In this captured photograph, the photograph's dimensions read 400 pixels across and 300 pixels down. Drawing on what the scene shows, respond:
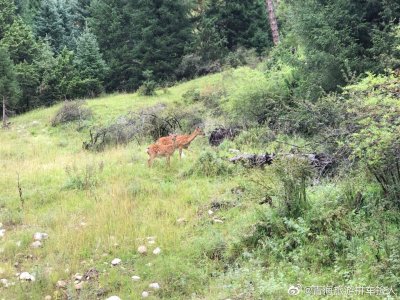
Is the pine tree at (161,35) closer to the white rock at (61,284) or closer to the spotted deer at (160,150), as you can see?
the spotted deer at (160,150)

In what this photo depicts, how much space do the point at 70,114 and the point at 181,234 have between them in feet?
50.5

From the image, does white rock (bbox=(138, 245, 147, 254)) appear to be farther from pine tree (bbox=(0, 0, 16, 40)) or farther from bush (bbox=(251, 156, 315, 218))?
pine tree (bbox=(0, 0, 16, 40))

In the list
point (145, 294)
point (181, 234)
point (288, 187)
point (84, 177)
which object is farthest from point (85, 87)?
point (145, 294)

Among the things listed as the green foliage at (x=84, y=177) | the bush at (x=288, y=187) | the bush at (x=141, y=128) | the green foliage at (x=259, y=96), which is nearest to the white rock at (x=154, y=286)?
the bush at (x=288, y=187)

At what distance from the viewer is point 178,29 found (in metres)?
29.3

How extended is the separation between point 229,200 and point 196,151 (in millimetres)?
4141

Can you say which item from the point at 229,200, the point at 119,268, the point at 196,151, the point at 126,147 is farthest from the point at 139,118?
the point at 119,268

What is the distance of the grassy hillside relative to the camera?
5.27 m

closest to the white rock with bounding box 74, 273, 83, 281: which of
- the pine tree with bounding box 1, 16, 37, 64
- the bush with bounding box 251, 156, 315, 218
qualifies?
the bush with bounding box 251, 156, 315, 218

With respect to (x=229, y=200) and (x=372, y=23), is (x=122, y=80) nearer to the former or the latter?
(x=372, y=23)

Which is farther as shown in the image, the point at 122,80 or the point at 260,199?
the point at 122,80

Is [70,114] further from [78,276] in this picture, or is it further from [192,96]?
[78,276]

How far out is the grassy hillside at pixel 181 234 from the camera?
527 cm

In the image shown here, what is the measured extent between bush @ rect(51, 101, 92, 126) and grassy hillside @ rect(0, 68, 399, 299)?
10141 millimetres
